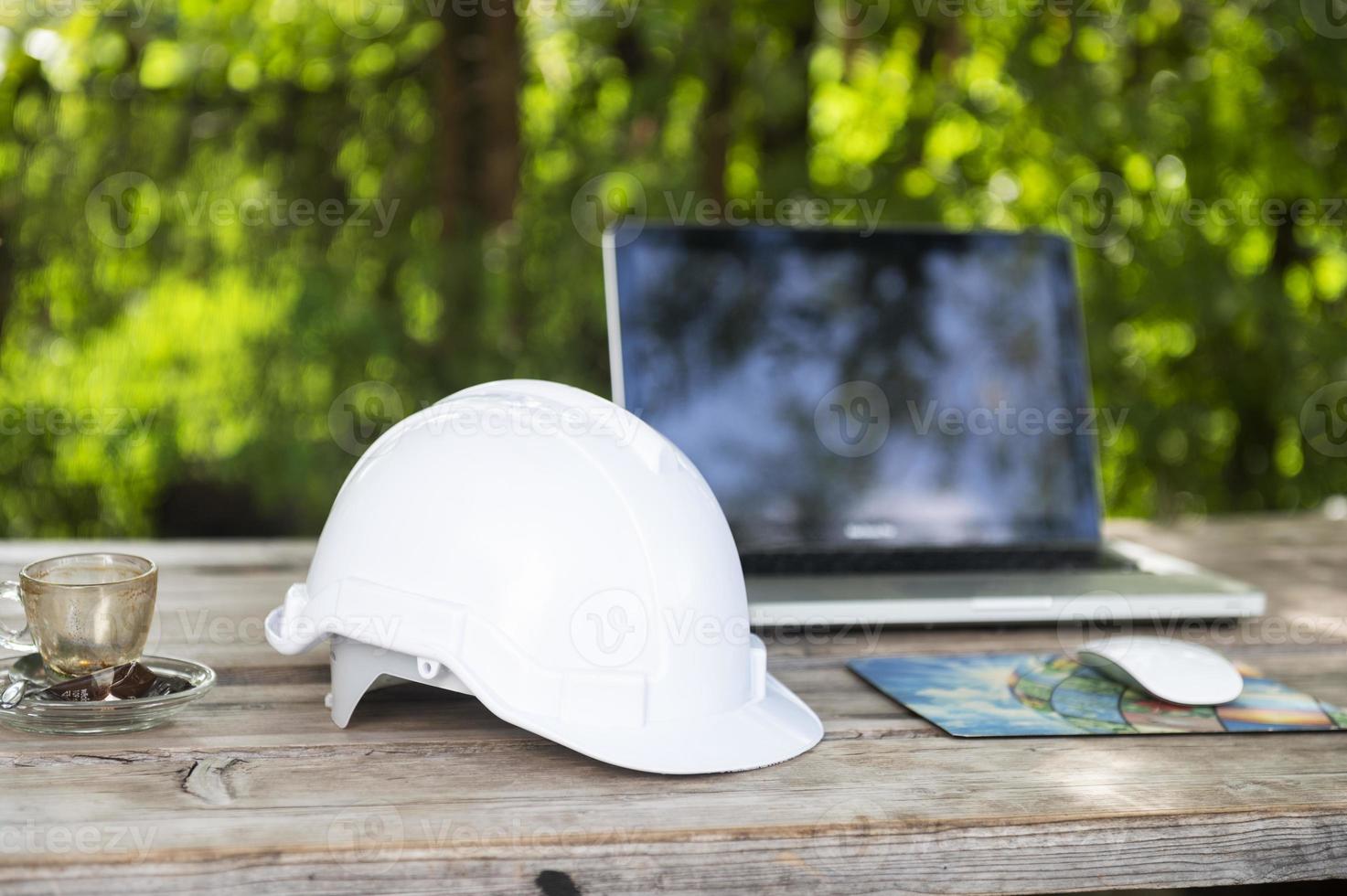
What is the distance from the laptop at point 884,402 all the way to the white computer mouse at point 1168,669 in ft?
0.61

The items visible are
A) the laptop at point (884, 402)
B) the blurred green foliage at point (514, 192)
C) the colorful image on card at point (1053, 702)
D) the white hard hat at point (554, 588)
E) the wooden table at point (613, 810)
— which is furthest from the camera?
the blurred green foliage at point (514, 192)

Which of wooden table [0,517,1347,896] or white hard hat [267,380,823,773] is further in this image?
white hard hat [267,380,823,773]

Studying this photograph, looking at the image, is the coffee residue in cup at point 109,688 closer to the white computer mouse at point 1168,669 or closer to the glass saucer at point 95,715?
the glass saucer at point 95,715

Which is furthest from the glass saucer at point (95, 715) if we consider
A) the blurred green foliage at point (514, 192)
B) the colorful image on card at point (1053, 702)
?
the blurred green foliage at point (514, 192)

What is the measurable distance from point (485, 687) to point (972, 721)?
0.37 meters

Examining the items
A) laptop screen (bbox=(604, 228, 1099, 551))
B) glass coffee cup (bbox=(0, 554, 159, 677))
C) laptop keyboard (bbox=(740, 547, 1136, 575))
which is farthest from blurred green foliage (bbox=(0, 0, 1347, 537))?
glass coffee cup (bbox=(0, 554, 159, 677))

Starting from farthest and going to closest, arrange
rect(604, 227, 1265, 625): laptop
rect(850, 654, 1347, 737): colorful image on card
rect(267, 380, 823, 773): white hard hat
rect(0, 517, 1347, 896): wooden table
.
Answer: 1. rect(604, 227, 1265, 625): laptop
2. rect(850, 654, 1347, 737): colorful image on card
3. rect(267, 380, 823, 773): white hard hat
4. rect(0, 517, 1347, 896): wooden table

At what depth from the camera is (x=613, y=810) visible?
0.68 m

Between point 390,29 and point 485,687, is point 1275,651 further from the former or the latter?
point 390,29

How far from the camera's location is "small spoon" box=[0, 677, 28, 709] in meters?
0.79

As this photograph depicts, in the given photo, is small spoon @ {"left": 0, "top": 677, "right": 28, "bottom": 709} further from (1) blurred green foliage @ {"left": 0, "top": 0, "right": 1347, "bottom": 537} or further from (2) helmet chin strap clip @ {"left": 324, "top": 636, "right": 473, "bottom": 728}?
(1) blurred green foliage @ {"left": 0, "top": 0, "right": 1347, "bottom": 537}

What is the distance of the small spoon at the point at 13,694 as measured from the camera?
2.60 feet

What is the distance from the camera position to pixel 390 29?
2.77 m

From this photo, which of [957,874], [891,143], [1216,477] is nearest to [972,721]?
[957,874]
